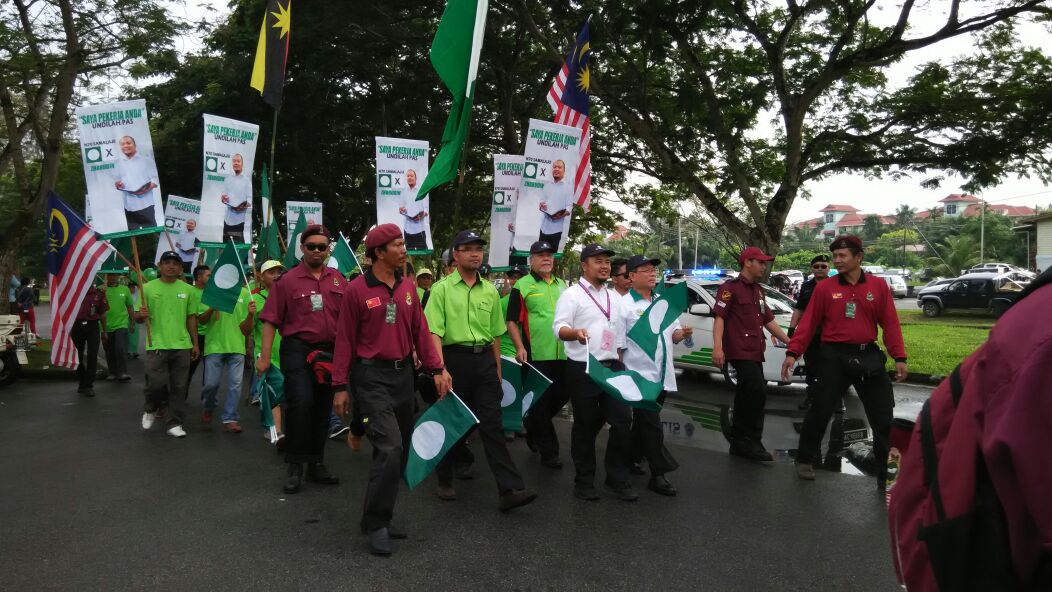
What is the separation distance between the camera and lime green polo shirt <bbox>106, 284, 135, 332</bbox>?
38.3 ft

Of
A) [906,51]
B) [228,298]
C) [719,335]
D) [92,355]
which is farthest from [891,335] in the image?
[92,355]

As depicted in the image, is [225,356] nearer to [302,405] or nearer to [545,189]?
[302,405]

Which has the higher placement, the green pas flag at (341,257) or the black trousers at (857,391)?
the green pas flag at (341,257)

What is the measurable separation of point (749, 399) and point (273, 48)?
6240mm

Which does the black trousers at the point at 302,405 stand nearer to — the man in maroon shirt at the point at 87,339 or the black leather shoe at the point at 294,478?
the black leather shoe at the point at 294,478

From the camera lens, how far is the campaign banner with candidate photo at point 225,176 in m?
8.91

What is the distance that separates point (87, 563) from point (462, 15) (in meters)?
4.27

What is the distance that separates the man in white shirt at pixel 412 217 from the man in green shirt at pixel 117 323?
496cm

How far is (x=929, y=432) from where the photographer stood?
60.9 inches

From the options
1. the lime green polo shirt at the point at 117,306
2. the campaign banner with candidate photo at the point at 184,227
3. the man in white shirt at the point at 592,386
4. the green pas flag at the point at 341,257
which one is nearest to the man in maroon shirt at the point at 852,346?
the man in white shirt at the point at 592,386

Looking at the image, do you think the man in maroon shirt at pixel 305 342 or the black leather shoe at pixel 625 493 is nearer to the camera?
the black leather shoe at pixel 625 493

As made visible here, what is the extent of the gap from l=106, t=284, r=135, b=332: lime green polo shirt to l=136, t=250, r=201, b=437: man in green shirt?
438 centimetres

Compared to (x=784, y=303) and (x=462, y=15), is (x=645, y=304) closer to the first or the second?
(x=462, y=15)

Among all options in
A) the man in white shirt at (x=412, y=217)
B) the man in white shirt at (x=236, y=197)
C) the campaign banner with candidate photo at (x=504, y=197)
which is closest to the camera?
the man in white shirt at (x=236, y=197)
